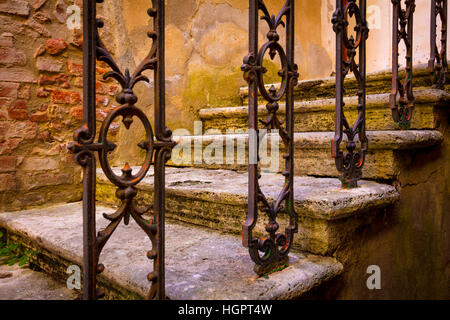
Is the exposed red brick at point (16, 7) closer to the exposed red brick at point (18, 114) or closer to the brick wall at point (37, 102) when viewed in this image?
the brick wall at point (37, 102)

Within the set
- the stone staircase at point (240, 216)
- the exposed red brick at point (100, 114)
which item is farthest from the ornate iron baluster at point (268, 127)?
the exposed red brick at point (100, 114)

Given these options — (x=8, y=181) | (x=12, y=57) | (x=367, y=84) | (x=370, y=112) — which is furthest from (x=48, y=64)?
(x=367, y=84)

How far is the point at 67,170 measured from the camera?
2045mm

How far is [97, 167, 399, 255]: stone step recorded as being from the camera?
1.14 meters

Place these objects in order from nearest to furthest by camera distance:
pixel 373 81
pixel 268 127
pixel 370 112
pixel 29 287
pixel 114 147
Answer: pixel 114 147 → pixel 268 127 → pixel 29 287 → pixel 370 112 → pixel 373 81

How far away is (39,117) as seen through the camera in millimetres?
1928

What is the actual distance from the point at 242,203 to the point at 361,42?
2.75 feet

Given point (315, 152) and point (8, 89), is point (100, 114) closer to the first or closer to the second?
point (8, 89)

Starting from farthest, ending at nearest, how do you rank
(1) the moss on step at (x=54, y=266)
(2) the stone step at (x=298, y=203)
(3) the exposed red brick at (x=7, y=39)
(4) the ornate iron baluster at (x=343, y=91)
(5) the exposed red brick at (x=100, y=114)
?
Answer: (5) the exposed red brick at (x=100, y=114), (3) the exposed red brick at (x=7, y=39), (4) the ornate iron baluster at (x=343, y=91), (2) the stone step at (x=298, y=203), (1) the moss on step at (x=54, y=266)

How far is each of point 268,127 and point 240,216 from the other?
1.62ft

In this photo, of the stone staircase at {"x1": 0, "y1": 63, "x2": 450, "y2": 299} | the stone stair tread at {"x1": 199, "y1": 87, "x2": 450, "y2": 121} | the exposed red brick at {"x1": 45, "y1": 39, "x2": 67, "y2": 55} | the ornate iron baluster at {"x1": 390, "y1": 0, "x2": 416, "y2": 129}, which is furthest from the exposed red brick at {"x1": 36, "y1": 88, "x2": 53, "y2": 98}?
the ornate iron baluster at {"x1": 390, "y1": 0, "x2": 416, "y2": 129}

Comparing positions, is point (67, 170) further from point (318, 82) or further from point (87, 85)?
point (318, 82)

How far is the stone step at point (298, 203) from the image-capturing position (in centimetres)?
114

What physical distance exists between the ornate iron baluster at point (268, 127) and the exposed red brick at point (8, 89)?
4.97 feet
